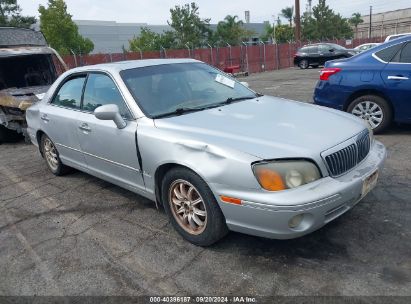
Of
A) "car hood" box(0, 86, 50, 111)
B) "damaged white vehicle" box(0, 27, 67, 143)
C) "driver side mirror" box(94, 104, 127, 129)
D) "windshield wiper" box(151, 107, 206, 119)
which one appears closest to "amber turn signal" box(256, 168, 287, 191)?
"windshield wiper" box(151, 107, 206, 119)

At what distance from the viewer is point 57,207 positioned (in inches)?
170

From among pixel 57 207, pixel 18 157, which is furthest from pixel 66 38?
pixel 57 207

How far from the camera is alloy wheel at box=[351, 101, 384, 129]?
5988 mm

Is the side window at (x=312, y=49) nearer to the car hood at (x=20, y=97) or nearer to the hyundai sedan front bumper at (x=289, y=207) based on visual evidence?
the car hood at (x=20, y=97)

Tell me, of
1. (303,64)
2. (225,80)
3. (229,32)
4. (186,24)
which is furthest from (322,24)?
(225,80)

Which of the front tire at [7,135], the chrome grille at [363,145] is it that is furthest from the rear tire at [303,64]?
the chrome grille at [363,145]

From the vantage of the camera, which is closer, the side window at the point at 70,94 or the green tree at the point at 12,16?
the side window at the point at 70,94

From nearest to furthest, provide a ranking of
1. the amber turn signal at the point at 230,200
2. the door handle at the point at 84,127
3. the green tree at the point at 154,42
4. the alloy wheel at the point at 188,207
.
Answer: the amber turn signal at the point at 230,200, the alloy wheel at the point at 188,207, the door handle at the point at 84,127, the green tree at the point at 154,42

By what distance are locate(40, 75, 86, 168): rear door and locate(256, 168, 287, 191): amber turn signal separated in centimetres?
250

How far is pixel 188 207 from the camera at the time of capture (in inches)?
126

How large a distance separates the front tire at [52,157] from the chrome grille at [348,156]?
366 centimetres

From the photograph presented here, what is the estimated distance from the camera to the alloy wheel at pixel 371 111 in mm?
5988

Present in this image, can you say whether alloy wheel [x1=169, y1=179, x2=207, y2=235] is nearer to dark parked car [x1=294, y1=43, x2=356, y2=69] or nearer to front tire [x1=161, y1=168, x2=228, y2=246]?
front tire [x1=161, y1=168, x2=228, y2=246]

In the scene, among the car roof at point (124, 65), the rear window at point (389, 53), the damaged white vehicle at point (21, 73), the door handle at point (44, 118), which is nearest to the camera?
the car roof at point (124, 65)
